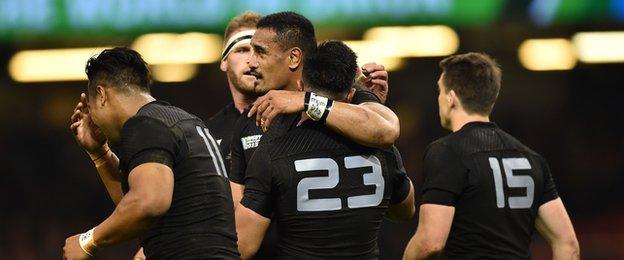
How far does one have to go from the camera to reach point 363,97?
469 cm

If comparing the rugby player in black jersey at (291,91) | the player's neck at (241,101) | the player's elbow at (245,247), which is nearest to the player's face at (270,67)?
the rugby player in black jersey at (291,91)

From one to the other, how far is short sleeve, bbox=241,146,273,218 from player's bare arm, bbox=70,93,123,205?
756 millimetres

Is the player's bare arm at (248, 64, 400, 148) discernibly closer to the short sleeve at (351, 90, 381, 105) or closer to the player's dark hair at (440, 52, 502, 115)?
the short sleeve at (351, 90, 381, 105)

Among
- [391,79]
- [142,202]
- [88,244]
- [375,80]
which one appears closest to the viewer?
[142,202]

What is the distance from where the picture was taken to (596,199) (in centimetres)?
980

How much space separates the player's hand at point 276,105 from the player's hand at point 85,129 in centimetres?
78

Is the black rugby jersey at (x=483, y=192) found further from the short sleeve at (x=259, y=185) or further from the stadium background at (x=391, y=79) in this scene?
the stadium background at (x=391, y=79)

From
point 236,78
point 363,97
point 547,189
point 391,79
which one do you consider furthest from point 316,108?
point 391,79

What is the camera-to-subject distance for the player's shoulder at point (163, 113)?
423 centimetres

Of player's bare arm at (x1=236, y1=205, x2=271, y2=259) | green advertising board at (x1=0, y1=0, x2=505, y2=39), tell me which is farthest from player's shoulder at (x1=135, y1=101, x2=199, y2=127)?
green advertising board at (x1=0, y1=0, x2=505, y2=39)

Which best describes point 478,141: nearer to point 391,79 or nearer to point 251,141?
point 251,141

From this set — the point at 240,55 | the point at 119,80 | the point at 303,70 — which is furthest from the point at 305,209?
the point at 240,55

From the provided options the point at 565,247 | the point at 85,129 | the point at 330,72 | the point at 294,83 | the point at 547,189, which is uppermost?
the point at 330,72

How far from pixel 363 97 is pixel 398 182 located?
35 cm
